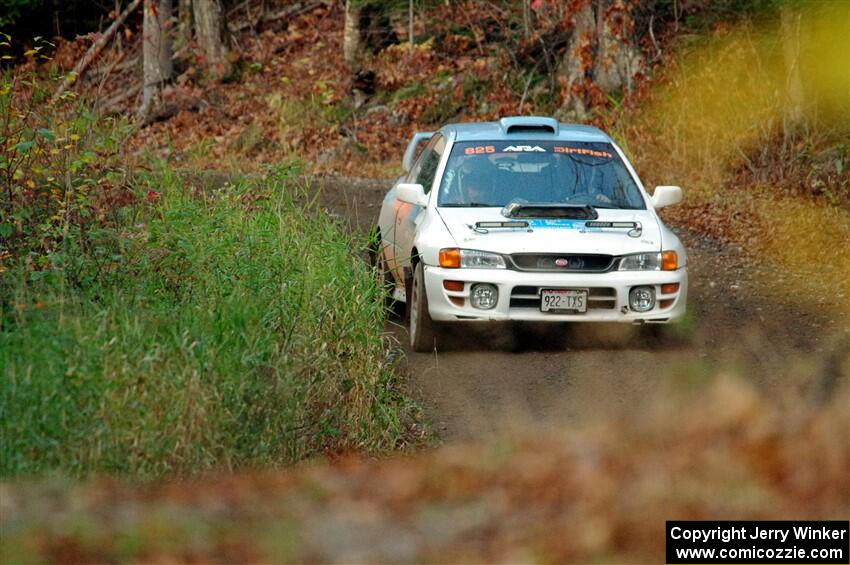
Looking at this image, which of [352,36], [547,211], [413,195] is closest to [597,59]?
[352,36]

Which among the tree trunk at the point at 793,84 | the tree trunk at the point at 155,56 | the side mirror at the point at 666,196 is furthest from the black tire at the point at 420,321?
the tree trunk at the point at 155,56

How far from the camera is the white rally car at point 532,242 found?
10.2 meters

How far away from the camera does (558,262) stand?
33.6ft

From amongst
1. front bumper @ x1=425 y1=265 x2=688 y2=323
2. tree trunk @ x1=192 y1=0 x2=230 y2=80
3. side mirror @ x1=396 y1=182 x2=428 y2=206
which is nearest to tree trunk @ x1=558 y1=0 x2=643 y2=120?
tree trunk @ x1=192 y1=0 x2=230 y2=80

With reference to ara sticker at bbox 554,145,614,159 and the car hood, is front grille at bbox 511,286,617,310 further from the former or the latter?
ara sticker at bbox 554,145,614,159

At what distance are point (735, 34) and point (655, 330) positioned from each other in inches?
515

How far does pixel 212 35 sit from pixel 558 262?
21452 millimetres

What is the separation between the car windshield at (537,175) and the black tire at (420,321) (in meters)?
0.74

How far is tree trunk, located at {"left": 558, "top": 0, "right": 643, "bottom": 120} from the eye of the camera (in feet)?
77.5

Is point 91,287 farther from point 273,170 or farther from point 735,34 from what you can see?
point 735,34

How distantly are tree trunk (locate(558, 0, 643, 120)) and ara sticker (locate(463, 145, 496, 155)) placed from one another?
1229cm

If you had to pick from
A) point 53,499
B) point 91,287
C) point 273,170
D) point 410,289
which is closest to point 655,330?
point 410,289

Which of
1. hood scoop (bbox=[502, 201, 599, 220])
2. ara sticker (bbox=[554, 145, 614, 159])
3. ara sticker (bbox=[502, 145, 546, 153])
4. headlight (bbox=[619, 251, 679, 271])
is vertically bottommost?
headlight (bbox=[619, 251, 679, 271])

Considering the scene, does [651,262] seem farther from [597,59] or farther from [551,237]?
[597,59]
